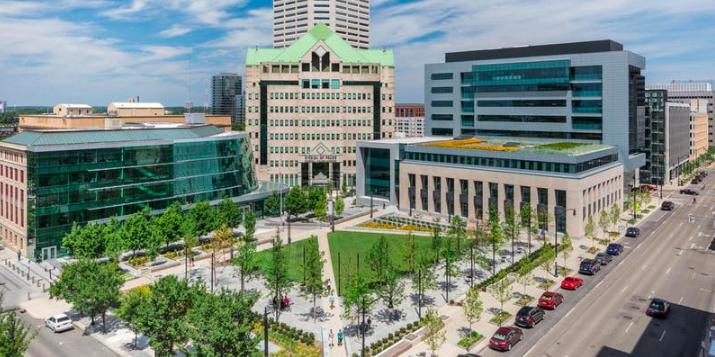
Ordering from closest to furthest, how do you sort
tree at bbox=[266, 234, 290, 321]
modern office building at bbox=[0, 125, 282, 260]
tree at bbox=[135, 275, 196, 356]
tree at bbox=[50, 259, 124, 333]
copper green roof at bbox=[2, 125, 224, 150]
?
tree at bbox=[135, 275, 196, 356] → tree at bbox=[50, 259, 124, 333] → tree at bbox=[266, 234, 290, 321] → modern office building at bbox=[0, 125, 282, 260] → copper green roof at bbox=[2, 125, 224, 150]

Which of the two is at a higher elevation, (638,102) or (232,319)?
(638,102)

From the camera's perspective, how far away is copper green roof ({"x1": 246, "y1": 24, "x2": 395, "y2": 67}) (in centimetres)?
15075

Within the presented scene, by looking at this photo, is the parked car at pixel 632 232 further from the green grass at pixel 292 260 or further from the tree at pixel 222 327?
the tree at pixel 222 327

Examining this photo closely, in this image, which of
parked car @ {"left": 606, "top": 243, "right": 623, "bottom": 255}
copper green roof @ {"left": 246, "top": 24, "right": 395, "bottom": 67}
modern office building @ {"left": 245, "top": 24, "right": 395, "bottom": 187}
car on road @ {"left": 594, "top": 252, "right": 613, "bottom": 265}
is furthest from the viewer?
copper green roof @ {"left": 246, "top": 24, "right": 395, "bottom": 67}

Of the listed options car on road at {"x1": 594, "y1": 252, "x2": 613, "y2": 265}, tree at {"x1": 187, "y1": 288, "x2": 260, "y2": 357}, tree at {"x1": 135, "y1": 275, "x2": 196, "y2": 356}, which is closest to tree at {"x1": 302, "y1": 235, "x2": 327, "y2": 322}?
tree at {"x1": 135, "y1": 275, "x2": 196, "y2": 356}

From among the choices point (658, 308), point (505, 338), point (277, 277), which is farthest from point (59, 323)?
point (658, 308)

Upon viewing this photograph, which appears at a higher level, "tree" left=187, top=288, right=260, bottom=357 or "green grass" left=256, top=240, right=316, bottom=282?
"tree" left=187, top=288, right=260, bottom=357

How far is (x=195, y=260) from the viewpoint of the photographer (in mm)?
75000

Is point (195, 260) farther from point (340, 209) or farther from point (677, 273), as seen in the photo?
point (677, 273)

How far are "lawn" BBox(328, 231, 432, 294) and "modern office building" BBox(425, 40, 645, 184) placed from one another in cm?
5384

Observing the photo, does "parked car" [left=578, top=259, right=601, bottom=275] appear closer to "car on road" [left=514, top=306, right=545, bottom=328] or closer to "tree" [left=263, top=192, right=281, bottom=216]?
"car on road" [left=514, top=306, right=545, bottom=328]

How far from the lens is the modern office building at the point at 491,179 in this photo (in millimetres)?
86062

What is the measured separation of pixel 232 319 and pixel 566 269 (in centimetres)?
4835

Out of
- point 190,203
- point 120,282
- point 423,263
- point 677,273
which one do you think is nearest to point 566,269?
point 677,273
